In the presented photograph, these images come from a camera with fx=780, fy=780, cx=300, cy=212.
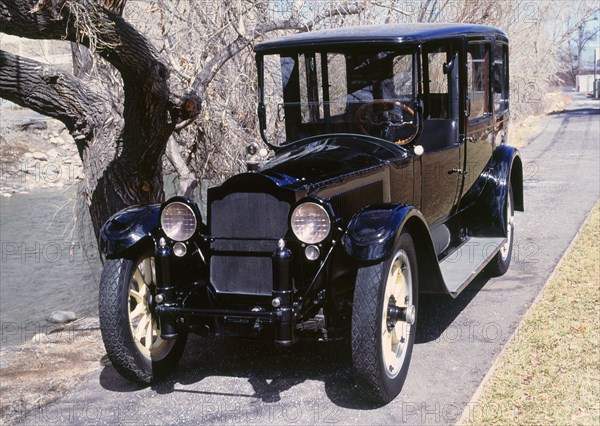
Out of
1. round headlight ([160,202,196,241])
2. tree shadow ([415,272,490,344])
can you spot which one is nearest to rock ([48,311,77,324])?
tree shadow ([415,272,490,344])

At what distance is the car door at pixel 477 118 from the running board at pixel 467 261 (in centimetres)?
37

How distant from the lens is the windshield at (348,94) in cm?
500

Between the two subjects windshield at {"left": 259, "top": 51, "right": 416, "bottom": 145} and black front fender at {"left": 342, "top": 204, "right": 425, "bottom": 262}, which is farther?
windshield at {"left": 259, "top": 51, "right": 416, "bottom": 145}

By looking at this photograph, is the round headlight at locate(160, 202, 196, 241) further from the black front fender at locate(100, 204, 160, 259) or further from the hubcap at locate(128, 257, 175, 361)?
the hubcap at locate(128, 257, 175, 361)

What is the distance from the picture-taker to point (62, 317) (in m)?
9.05

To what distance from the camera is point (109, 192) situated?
21.4 feet

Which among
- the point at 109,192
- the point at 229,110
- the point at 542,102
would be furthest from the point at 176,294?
the point at 542,102

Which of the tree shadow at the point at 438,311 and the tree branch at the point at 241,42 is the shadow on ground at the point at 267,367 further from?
the tree branch at the point at 241,42

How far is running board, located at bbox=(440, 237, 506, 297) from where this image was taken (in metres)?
4.89

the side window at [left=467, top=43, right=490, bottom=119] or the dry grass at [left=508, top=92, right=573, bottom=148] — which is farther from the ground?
the side window at [left=467, top=43, right=490, bottom=119]

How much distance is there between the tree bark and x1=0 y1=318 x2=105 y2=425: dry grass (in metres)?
1.09

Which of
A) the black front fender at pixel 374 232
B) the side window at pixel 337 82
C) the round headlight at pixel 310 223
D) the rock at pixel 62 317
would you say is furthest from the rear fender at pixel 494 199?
the rock at pixel 62 317

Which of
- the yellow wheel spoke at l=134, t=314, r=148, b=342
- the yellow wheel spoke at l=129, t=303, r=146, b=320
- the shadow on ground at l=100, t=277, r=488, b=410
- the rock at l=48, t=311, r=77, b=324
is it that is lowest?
the rock at l=48, t=311, r=77, b=324

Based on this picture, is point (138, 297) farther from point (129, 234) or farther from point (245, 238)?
point (245, 238)
